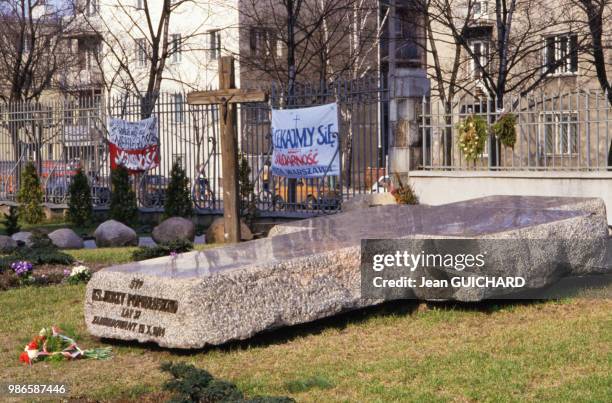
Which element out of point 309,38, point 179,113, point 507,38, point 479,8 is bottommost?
point 179,113

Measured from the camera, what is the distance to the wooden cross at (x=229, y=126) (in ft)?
51.2

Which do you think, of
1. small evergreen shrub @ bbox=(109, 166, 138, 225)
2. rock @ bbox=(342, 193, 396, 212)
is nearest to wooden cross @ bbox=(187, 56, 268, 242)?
rock @ bbox=(342, 193, 396, 212)

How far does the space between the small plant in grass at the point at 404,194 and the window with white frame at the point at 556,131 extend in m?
2.10

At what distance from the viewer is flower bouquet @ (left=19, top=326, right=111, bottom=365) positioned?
829 centimetres

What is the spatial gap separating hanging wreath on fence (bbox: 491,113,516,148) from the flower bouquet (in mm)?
8852

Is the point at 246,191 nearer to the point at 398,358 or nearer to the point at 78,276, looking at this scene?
the point at 78,276

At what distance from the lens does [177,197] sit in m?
21.3

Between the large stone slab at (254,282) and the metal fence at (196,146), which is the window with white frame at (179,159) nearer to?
the metal fence at (196,146)

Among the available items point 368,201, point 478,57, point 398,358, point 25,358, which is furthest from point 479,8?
point 25,358

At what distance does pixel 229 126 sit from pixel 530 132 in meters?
4.46

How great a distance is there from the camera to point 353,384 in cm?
712

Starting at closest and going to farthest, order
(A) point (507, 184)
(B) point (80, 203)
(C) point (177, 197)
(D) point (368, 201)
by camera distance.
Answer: (A) point (507, 184), (D) point (368, 201), (C) point (177, 197), (B) point (80, 203)

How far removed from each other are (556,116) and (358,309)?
7.81 meters

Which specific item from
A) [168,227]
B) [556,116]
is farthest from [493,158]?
→ [168,227]
